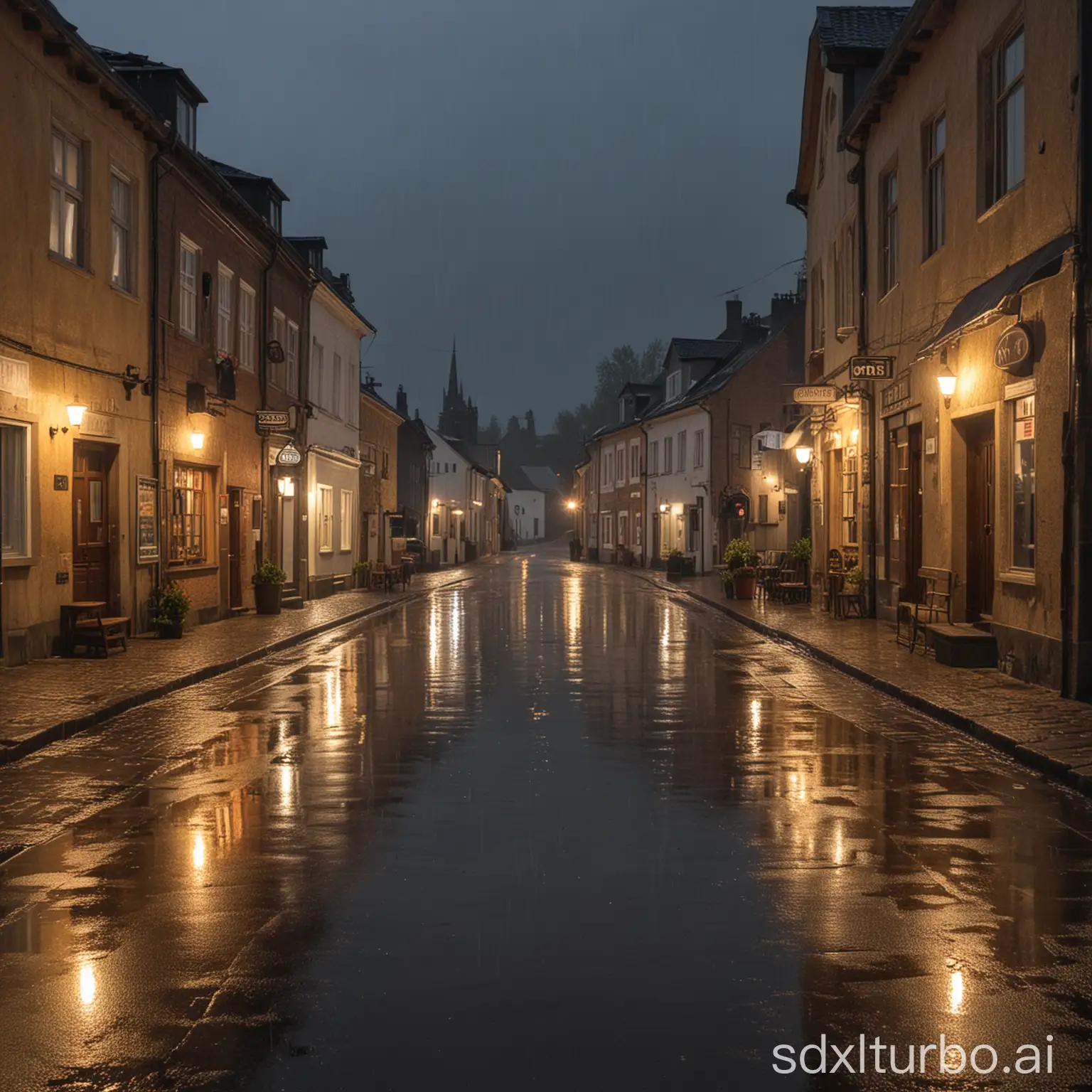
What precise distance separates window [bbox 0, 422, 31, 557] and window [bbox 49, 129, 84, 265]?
8.39ft

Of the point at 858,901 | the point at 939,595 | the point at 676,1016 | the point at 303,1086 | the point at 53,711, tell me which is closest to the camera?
the point at 303,1086

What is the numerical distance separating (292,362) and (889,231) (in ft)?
48.6

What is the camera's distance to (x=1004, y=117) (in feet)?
50.6

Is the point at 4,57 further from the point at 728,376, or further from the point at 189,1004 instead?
the point at 728,376

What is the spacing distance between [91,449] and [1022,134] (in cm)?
1247

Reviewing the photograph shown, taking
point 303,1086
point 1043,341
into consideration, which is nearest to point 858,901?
point 303,1086

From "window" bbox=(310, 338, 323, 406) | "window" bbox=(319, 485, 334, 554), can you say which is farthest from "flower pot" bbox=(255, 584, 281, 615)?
"window" bbox=(310, 338, 323, 406)

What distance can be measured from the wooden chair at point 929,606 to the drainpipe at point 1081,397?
14.2 feet

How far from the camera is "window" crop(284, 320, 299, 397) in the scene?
30469mm

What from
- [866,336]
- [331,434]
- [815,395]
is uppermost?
[866,336]

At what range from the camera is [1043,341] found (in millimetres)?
13180

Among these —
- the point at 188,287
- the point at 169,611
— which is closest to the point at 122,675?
the point at 169,611

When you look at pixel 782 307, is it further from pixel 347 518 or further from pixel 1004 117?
pixel 1004 117

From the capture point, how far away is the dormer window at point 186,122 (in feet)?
71.1
